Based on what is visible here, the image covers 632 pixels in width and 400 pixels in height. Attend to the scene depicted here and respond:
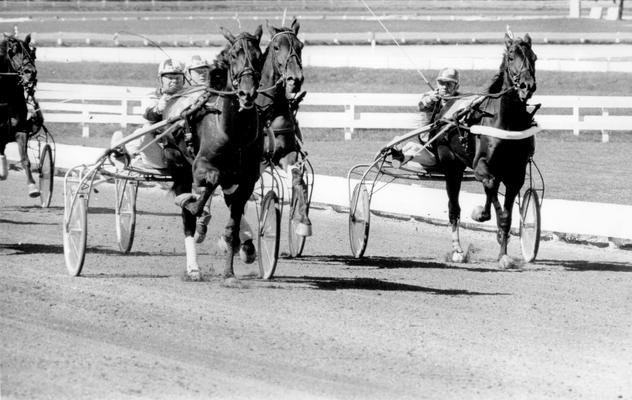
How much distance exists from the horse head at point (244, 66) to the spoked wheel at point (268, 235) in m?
1.14

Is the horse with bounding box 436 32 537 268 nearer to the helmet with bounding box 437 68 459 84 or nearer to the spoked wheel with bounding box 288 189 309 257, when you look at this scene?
the helmet with bounding box 437 68 459 84

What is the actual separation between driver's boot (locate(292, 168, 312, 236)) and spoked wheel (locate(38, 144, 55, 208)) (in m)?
→ 5.66

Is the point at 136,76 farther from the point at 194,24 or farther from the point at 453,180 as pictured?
the point at 453,180

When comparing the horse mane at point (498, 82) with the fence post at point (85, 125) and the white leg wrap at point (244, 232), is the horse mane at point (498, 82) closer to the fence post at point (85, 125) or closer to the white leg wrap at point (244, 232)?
the white leg wrap at point (244, 232)

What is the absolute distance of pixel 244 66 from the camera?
32.9 feet

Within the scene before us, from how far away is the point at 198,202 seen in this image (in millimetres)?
10641

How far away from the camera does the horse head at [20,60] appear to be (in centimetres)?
1634

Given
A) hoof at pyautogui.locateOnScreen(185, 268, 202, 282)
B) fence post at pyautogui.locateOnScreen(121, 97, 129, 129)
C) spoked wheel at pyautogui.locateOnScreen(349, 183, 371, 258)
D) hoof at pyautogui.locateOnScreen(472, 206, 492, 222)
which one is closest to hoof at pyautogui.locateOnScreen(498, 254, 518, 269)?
hoof at pyautogui.locateOnScreen(472, 206, 492, 222)

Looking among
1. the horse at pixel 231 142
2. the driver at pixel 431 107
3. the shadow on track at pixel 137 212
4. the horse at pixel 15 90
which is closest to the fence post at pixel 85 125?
the horse at pixel 15 90

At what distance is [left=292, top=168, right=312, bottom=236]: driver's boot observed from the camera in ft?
37.2

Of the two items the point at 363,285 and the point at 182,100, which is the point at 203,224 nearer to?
the point at 182,100

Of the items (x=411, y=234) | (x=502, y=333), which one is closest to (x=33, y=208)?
(x=411, y=234)

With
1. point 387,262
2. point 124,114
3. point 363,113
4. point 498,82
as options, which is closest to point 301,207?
point 387,262

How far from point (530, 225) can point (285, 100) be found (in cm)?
270
